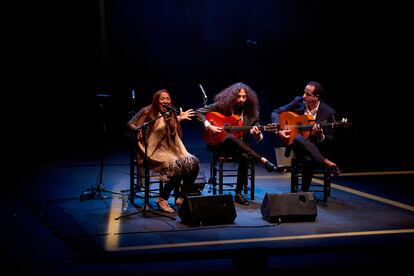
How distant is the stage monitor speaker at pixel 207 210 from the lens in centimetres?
498

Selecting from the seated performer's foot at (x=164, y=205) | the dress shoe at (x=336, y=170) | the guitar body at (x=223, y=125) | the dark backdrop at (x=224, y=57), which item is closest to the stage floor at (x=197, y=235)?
the seated performer's foot at (x=164, y=205)

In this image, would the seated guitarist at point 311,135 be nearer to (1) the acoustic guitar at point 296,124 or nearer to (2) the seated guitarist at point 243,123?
(1) the acoustic guitar at point 296,124

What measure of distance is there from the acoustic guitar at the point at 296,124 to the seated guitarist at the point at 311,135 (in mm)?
26

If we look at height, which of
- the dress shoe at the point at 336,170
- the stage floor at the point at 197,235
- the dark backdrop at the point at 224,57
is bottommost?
the stage floor at the point at 197,235

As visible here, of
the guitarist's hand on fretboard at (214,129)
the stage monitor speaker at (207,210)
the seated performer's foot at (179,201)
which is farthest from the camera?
the guitarist's hand on fretboard at (214,129)

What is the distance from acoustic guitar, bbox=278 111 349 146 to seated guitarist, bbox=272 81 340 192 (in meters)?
0.03

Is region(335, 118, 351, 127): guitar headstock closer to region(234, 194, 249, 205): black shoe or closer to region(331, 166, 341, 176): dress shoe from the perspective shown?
region(331, 166, 341, 176): dress shoe

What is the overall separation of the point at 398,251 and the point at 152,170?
3269mm

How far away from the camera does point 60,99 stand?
10414mm

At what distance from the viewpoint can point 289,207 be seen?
204 inches

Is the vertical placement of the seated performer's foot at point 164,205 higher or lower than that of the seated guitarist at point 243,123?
lower

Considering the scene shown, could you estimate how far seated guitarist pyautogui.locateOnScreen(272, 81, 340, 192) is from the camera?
6105 mm

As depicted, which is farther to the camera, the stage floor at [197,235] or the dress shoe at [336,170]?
the dress shoe at [336,170]

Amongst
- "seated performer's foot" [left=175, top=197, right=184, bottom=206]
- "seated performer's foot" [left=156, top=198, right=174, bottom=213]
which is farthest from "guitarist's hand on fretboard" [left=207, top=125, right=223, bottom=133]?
"seated performer's foot" [left=156, top=198, right=174, bottom=213]
